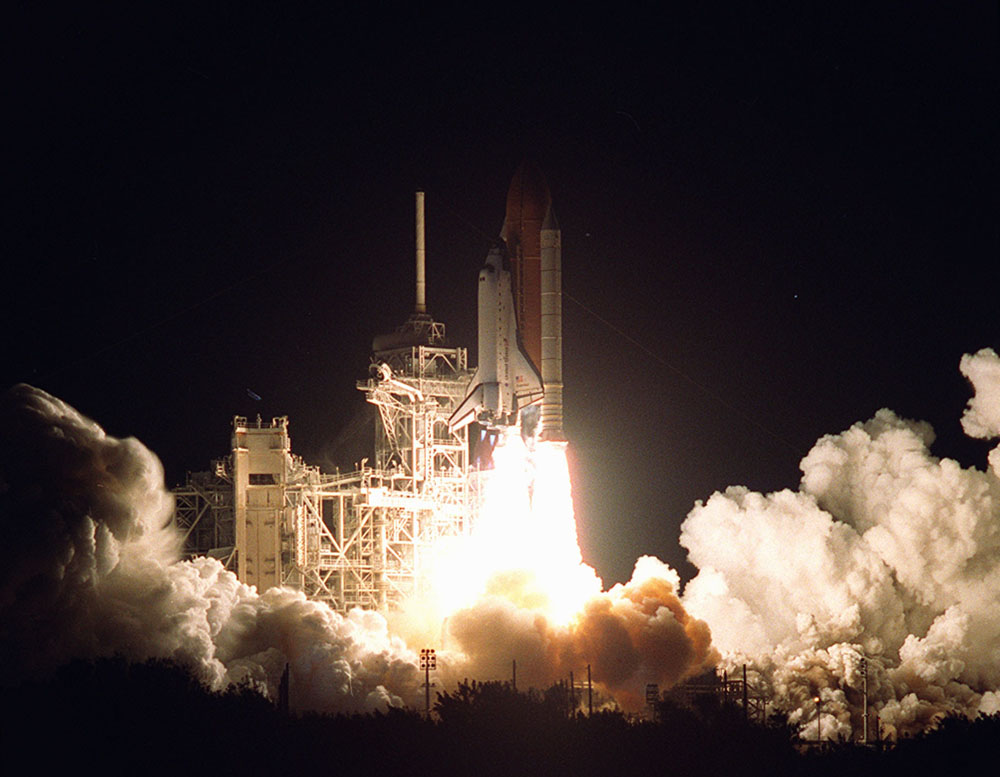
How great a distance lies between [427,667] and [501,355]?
8.32m

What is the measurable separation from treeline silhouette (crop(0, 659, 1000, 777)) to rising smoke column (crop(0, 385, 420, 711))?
83.3 inches

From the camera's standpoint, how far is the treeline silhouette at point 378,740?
48.3 meters

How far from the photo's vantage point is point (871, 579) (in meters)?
67.3

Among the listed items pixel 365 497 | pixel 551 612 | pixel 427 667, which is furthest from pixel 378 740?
pixel 365 497

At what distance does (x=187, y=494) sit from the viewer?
68.3 metres

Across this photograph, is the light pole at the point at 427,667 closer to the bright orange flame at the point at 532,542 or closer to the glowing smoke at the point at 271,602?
the glowing smoke at the point at 271,602

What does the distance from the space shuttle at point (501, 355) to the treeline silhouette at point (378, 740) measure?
9710mm

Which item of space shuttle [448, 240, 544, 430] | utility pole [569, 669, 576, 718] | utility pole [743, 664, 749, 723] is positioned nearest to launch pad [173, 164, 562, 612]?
space shuttle [448, 240, 544, 430]

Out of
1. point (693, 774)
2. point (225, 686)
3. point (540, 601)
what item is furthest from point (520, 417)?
point (693, 774)

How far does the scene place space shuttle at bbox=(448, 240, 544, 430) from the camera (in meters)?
62.1

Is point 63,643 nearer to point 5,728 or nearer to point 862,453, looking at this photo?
point 5,728

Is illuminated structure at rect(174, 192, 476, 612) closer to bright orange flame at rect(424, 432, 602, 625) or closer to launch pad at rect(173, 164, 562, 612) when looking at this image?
launch pad at rect(173, 164, 562, 612)

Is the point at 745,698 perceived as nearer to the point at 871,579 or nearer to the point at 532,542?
the point at 532,542

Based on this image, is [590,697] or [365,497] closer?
[590,697]
